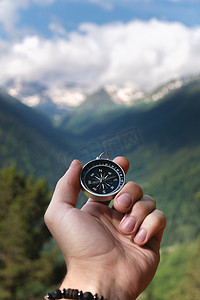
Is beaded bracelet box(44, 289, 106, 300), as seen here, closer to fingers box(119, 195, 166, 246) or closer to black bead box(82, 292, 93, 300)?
black bead box(82, 292, 93, 300)

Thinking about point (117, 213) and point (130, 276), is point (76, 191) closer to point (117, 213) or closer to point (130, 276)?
point (117, 213)

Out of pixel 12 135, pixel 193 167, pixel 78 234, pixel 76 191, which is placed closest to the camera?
pixel 78 234

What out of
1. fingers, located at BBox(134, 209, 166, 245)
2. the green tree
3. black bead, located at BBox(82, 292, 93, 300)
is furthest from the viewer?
the green tree

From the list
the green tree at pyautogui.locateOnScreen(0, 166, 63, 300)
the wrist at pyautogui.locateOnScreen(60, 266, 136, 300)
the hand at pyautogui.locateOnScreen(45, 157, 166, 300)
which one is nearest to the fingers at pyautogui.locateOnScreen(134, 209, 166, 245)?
the hand at pyautogui.locateOnScreen(45, 157, 166, 300)

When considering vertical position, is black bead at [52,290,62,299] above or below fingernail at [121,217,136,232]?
below

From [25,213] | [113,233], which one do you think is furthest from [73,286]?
[25,213]

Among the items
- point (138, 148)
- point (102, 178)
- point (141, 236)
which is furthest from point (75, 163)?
point (138, 148)
